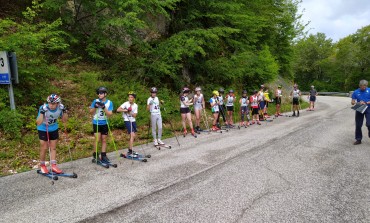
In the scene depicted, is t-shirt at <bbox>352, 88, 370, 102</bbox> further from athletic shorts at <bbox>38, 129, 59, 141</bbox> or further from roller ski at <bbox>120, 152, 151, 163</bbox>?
athletic shorts at <bbox>38, 129, 59, 141</bbox>

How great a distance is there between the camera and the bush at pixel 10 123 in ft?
27.0

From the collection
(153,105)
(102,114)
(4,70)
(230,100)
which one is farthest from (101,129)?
(230,100)

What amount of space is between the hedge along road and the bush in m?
2.39

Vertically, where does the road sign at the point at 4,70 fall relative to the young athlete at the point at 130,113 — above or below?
above

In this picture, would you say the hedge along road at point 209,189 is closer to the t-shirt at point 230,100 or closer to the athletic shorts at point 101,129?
the athletic shorts at point 101,129

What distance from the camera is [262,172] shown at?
6250 mm

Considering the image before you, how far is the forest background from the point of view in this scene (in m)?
8.88

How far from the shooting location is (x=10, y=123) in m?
8.28

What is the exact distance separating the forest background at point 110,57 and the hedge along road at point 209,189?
244 cm

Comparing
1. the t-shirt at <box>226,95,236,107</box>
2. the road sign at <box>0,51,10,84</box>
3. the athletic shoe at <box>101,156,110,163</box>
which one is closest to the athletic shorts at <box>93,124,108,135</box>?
the athletic shoe at <box>101,156,110,163</box>

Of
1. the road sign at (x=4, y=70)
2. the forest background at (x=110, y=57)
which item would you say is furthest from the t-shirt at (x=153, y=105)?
the road sign at (x=4, y=70)

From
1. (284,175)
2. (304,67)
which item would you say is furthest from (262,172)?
(304,67)

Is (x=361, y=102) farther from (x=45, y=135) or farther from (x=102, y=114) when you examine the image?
(x=45, y=135)

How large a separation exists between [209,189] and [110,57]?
11702 millimetres
